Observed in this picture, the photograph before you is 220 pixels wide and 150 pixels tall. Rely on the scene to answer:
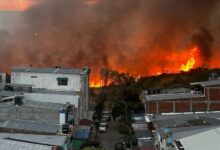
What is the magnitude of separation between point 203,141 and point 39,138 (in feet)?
19.3

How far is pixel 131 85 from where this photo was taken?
4019cm

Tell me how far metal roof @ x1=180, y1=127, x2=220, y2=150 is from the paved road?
10.6m

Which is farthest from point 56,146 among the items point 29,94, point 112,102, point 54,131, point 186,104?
point 112,102

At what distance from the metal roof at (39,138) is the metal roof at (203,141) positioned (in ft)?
13.9

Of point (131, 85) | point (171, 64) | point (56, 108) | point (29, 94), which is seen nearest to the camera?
point (56, 108)

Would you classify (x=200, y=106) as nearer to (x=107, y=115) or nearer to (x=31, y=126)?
(x=107, y=115)

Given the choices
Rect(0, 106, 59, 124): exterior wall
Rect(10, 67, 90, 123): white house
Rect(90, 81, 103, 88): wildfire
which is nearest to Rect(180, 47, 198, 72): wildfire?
Rect(90, 81, 103, 88): wildfire

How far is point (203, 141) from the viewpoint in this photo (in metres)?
17.1

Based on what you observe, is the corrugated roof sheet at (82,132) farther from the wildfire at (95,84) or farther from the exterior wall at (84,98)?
the wildfire at (95,84)

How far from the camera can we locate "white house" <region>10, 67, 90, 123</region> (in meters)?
30.0

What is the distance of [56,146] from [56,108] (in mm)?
6887

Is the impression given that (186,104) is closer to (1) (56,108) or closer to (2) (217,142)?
(1) (56,108)

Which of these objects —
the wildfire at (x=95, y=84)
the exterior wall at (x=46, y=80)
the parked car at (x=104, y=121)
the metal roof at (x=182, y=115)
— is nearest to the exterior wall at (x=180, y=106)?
the metal roof at (x=182, y=115)

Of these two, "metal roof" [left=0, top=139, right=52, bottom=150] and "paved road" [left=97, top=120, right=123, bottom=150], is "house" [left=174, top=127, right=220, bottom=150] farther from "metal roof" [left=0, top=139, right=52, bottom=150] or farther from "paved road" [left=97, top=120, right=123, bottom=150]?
"paved road" [left=97, top=120, right=123, bottom=150]
